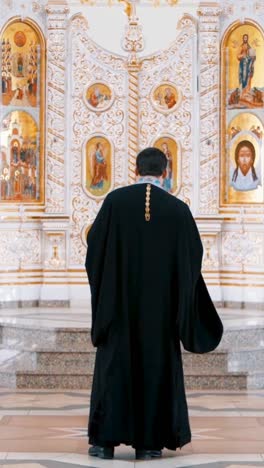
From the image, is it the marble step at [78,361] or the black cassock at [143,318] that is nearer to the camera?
the black cassock at [143,318]

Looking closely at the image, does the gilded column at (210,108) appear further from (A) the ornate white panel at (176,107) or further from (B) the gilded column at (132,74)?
(B) the gilded column at (132,74)

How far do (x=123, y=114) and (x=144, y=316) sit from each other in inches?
308

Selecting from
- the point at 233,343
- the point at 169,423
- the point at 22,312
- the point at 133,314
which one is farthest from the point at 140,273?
the point at 22,312

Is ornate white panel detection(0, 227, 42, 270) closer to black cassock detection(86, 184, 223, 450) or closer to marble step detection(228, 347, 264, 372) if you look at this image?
marble step detection(228, 347, 264, 372)

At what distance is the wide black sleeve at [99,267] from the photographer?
774 cm

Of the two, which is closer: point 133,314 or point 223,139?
point 133,314

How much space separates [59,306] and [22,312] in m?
1.00

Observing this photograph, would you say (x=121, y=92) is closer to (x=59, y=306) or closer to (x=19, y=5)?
(x=19, y=5)

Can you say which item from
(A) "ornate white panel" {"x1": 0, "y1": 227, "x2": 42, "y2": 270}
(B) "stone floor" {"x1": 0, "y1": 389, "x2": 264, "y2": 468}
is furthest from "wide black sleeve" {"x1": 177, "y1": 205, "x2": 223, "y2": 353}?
(A) "ornate white panel" {"x1": 0, "y1": 227, "x2": 42, "y2": 270}

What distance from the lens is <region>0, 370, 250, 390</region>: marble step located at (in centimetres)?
1150

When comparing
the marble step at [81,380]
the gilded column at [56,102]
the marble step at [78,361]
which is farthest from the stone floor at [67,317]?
the gilded column at [56,102]

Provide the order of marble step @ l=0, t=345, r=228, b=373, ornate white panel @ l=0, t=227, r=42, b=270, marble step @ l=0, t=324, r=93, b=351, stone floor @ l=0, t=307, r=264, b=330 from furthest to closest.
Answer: ornate white panel @ l=0, t=227, r=42, b=270
stone floor @ l=0, t=307, r=264, b=330
marble step @ l=0, t=324, r=93, b=351
marble step @ l=0, t=345, r=228, b=373

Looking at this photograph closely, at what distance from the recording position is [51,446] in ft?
27.2

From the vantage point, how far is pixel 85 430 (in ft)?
29.5
